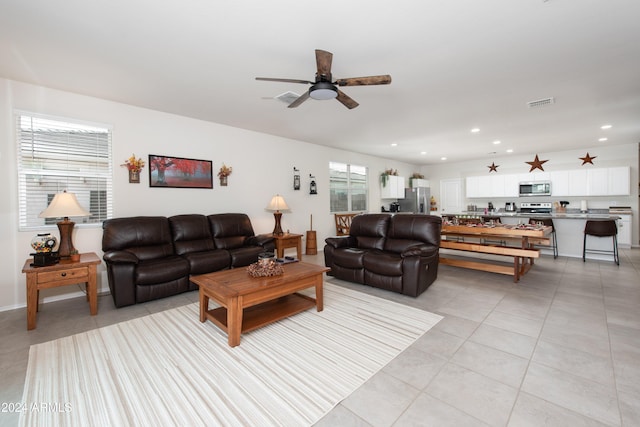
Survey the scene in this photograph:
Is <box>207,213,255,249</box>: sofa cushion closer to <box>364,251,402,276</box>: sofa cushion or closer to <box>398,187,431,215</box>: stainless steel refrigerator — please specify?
<box>364,251,402,276</box>: sofa cushion

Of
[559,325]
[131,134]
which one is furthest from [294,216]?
[559,325]

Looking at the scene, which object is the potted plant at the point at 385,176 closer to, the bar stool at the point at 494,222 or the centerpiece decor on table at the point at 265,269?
the bar stool at the point at 494,222

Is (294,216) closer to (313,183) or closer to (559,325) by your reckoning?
(313,183)

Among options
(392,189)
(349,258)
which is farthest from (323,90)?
(392,189)

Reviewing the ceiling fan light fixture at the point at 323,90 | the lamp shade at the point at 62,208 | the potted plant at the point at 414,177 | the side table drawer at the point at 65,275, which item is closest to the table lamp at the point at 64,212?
the lamp shade at the point at 62,208

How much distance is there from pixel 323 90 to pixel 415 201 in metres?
7.01

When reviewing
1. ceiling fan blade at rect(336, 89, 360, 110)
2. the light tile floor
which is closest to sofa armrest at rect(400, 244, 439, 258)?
the light tile floor

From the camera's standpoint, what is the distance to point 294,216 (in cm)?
609

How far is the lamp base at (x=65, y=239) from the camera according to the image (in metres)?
3.09

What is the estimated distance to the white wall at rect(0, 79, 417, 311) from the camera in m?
3.16

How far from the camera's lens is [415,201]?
8.81 m

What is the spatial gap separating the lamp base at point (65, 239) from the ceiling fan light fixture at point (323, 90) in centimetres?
311

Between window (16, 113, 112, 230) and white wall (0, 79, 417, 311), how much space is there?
0.27ft

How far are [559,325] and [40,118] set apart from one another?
6137 mm
